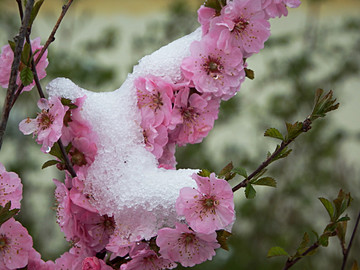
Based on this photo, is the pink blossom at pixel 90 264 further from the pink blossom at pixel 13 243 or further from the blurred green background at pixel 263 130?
the blurred green background at pixel 263 130

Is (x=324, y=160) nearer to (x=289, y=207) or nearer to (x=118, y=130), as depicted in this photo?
(x=289, y=207)

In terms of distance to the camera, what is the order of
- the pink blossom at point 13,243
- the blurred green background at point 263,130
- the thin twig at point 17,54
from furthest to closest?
the blurred green background at point 263,130 < the pink blossom at point 13,243 < the thin twig at point 17,54

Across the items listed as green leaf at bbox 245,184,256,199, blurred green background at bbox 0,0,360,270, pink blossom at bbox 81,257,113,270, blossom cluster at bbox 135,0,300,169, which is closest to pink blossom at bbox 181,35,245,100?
blossom cluster at bbox 135,0,300,169

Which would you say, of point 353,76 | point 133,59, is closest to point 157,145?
point 133,59

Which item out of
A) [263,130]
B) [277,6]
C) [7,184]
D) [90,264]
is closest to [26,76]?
[7,184]

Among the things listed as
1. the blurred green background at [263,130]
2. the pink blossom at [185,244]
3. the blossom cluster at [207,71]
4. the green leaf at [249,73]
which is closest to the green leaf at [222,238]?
the pink blossom at [185,244]

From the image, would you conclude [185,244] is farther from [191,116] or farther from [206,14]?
[206,14]
